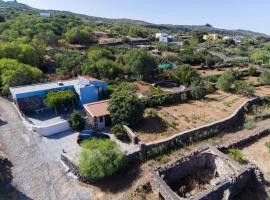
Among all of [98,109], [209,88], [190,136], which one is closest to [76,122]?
[98,109]

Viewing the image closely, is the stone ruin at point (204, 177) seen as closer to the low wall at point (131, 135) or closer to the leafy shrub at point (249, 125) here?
the low wall at point (131, 135)

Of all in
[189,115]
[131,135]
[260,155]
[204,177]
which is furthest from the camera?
[189,115]

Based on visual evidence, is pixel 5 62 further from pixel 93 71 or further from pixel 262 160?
pixel 262 160

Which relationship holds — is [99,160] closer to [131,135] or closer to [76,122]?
[131,135]

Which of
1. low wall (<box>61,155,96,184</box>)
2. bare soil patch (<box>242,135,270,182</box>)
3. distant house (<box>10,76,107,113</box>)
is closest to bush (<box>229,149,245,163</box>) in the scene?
bare soil patch (<box>242,135,270,182</box>)

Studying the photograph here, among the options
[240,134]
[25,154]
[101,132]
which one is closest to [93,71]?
[101,132]

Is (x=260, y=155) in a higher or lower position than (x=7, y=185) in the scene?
higher
